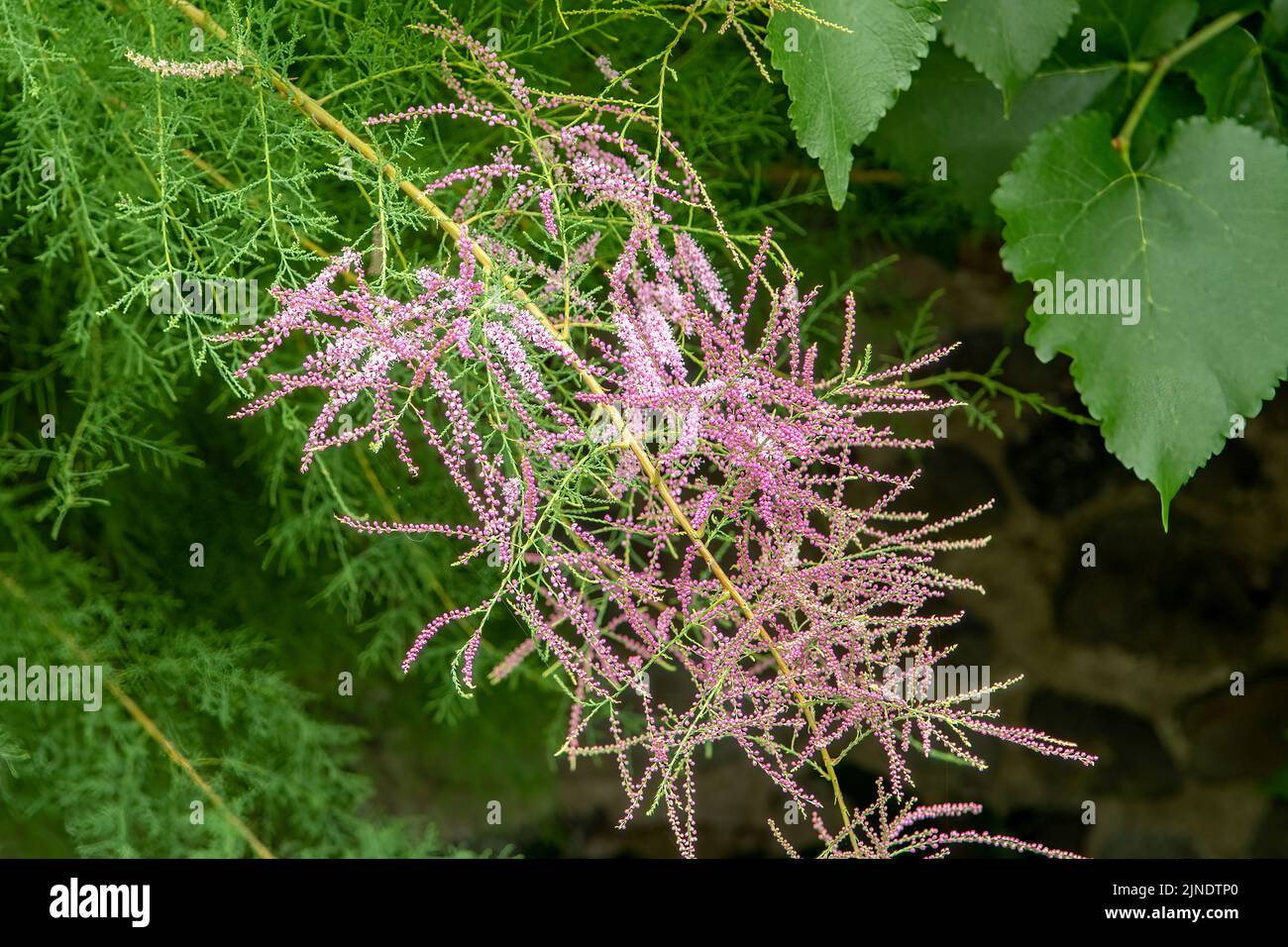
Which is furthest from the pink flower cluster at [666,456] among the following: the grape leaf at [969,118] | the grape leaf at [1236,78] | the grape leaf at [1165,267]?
the grape leaf at [1236,78]

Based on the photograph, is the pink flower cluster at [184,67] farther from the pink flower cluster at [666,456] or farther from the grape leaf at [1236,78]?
the grape leaf at [1236,78]

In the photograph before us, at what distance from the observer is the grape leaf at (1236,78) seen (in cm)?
107

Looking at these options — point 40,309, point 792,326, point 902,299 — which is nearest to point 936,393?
point 902,299

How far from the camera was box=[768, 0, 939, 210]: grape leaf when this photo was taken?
82 centimetres

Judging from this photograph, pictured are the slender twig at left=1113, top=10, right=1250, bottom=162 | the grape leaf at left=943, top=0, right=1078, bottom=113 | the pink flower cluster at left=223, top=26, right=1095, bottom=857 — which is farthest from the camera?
the slender twig at left=1113, top=10, right=1250, bottom=162

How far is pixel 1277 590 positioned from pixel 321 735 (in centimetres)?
116

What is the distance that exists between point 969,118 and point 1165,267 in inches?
9.6

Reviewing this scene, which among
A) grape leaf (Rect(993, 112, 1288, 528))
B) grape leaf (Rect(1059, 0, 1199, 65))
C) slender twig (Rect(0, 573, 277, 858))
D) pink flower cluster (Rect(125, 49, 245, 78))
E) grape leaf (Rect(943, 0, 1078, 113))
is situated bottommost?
slender twig (Rect(0, 573, 277, 858))

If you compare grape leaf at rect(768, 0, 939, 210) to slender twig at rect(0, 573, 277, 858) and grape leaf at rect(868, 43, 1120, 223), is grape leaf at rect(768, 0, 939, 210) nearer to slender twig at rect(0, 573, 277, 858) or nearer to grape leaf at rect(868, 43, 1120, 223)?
grape leaf at rect(868, 43, 1120, 223)

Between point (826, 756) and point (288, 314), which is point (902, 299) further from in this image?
point (288, 314)

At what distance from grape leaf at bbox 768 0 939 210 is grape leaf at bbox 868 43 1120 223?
28 centimetres

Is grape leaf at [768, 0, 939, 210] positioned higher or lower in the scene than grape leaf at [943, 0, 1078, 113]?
lower

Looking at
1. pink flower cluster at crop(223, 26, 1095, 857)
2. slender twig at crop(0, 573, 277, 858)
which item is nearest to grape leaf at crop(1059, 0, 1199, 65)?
pink flower cluster at crop(223, 26, 1095, 857)
